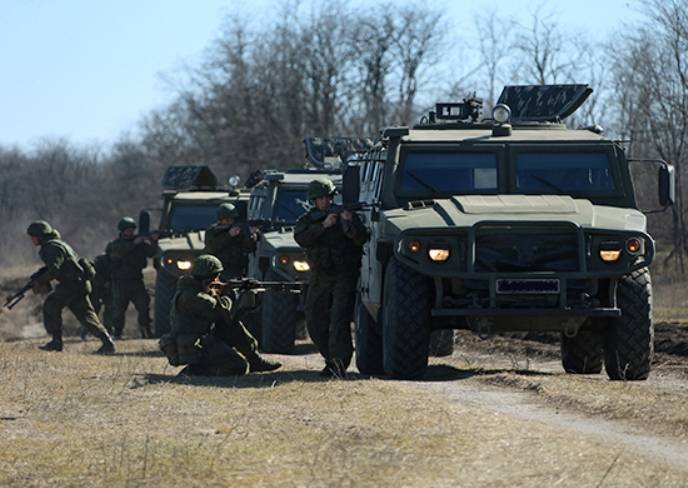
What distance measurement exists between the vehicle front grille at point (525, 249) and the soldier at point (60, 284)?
301 inches

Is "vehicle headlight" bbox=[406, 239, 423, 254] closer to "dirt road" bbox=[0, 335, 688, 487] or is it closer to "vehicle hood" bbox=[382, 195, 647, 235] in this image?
"vehicle hood" bbox=[382, 195, 647, 235]

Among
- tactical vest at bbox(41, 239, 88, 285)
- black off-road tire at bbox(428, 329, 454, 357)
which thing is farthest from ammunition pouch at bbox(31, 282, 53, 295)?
black off-road tire at bbox(428, 329, 454, 357)

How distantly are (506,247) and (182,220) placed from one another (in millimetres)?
11203

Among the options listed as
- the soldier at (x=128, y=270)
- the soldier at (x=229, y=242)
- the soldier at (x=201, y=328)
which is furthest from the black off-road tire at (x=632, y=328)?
the soldier at (x=128, y=270)

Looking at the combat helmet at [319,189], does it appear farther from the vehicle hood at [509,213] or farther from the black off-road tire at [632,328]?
the black off-road tire at [632,328]

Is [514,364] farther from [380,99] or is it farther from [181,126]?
[181,126]

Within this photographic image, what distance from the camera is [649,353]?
12922 millimetres

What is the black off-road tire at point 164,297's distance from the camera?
21484 millimetres

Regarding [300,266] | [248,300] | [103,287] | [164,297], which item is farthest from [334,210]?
[103,287]

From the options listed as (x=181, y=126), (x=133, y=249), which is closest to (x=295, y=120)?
(x=181, y=126)

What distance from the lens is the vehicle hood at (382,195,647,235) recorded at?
1250cm

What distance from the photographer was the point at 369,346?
14250 millimetres

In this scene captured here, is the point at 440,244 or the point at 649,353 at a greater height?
the point at 440,244

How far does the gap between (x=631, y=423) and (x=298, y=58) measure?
45.4 m
